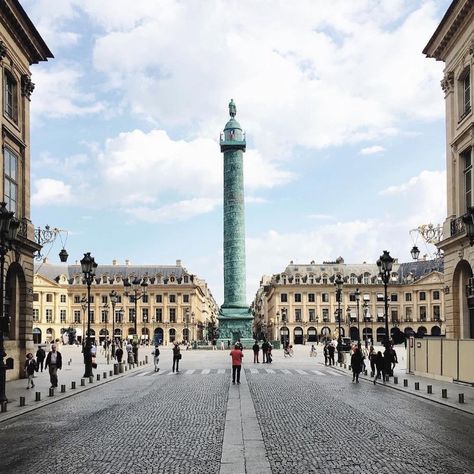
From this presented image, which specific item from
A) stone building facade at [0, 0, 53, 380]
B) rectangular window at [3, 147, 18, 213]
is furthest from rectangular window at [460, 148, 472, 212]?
rectangular window at [3, 147, 18, 213]

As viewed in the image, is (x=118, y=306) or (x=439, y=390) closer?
(x=439, y=390)

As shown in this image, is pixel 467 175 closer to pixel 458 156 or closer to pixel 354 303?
pixel 458 156

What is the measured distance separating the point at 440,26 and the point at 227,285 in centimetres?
6337

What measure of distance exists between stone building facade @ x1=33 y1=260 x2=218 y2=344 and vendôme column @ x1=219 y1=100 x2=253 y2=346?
49439mm

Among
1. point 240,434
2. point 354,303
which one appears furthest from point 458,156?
point 354,303

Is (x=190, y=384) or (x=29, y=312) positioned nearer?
(x=190, y=384)

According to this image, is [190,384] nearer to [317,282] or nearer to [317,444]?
[317,444]

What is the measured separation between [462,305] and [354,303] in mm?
111207

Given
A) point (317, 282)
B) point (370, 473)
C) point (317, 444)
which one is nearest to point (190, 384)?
point (317, 444)

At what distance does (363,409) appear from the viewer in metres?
22.1

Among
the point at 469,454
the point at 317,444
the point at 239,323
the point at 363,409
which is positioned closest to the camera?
the point at 469,454

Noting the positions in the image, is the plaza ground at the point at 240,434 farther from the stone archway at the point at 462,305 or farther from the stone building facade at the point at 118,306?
the stone building facade at the point at 118,306

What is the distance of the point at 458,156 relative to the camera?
38469 millimetres

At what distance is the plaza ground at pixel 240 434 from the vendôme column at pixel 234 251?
69458 mm
